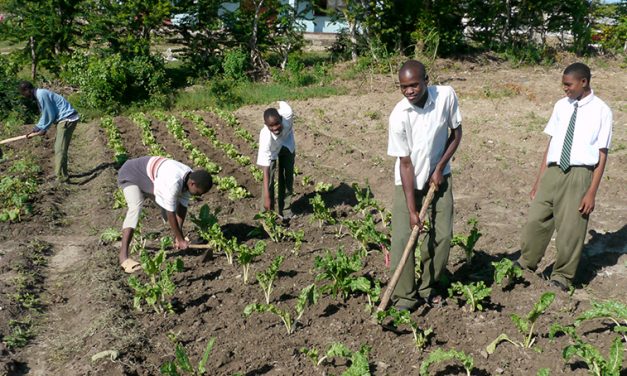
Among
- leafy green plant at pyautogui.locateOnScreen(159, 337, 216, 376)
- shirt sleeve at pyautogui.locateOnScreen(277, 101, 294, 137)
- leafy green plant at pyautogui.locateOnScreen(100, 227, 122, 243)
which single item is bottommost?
leafy green plant at pyautogui.locateOnScreen(100, 227, 122, 243)

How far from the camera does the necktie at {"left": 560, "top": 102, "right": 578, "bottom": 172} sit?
5.66 metres

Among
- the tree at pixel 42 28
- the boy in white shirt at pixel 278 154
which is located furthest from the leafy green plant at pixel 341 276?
the tree at pixel 42 28

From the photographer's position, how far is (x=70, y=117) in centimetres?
1037

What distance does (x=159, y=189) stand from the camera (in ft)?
21.4

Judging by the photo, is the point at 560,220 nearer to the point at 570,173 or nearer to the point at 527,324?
the point at 570,173

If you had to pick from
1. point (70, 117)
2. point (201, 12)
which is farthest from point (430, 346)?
point (201, 12)

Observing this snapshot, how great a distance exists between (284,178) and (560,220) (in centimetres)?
355

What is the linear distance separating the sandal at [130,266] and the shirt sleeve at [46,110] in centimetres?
434

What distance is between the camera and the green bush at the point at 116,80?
1612 centimetres

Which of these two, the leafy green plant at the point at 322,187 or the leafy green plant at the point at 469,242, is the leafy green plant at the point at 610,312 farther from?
the leafy green plant at the point at 322,187

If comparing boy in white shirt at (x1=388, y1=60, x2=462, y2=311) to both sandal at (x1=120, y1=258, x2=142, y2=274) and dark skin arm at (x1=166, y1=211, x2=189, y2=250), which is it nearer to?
dark skin arm at (x1=166, y1=211, x2=189, y2=250)

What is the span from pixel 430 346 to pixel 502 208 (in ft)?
12.0

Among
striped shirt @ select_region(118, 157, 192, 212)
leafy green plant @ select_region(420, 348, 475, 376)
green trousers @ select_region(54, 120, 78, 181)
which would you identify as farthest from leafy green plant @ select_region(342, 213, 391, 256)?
green trousers @ select_region(54, 120, 78, 181)

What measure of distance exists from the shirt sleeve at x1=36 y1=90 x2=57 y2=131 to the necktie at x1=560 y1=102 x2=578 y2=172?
766cm
